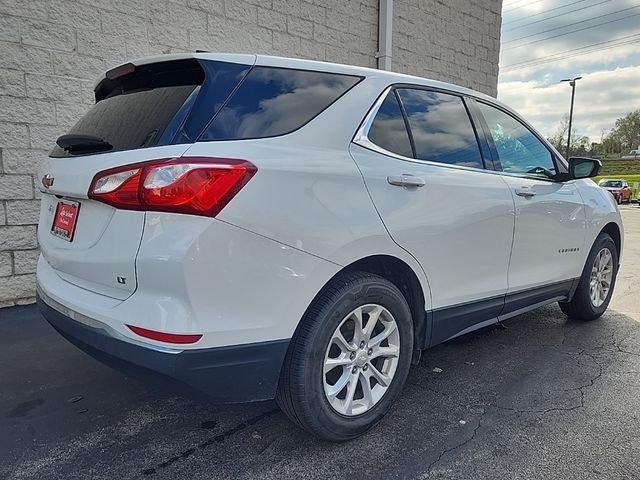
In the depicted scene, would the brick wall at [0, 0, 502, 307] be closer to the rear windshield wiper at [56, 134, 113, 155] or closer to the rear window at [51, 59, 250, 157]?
the rear window at [51, 59, 250, 157]

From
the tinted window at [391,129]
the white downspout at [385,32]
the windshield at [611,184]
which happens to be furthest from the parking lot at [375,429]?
the windshield at [611,184]

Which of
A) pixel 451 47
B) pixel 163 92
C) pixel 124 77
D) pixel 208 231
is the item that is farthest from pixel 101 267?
pixel 451 47

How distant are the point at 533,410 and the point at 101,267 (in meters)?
2.44

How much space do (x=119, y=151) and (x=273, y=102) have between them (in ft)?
2.31

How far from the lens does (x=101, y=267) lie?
6.73 feet

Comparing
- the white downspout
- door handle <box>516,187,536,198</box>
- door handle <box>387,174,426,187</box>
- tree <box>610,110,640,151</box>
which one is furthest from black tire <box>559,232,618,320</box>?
tree <box>610,110,640,151</box>

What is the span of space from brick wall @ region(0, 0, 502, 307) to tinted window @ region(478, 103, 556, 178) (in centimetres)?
341

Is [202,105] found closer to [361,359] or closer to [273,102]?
[273,102]

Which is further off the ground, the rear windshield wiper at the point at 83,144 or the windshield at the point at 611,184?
the rear windshield wiper at the point at 83,144

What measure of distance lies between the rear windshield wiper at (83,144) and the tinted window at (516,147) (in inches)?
96.2

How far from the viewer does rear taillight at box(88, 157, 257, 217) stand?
1868 millimetres

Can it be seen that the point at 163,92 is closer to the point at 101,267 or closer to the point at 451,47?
the point at 101,267

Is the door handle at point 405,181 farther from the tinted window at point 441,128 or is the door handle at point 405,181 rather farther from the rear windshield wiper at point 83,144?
the rear windshield wiper at point 83,144

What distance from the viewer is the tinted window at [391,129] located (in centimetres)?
254
